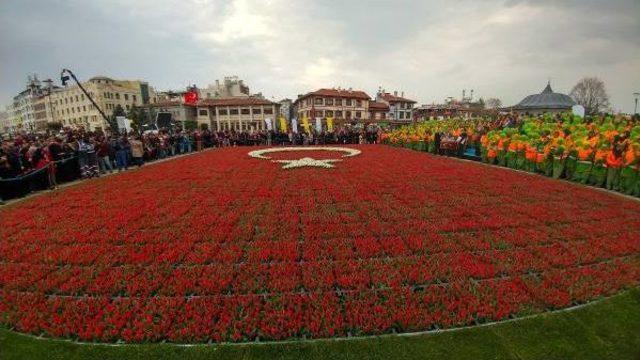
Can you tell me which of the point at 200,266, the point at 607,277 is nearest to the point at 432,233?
the point at 607,277

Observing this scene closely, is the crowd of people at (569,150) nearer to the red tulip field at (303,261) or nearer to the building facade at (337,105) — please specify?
the red tulip field at (303,261)

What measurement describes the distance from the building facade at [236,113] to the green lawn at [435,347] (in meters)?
79.5

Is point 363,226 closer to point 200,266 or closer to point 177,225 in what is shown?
point 200,266

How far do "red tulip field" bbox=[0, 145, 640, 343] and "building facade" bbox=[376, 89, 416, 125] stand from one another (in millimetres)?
85283

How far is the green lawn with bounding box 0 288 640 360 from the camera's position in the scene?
3.85 metres

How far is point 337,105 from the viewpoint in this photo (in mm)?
83688

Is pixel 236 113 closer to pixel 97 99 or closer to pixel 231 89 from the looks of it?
pixel 231 89

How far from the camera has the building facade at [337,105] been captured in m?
80.9

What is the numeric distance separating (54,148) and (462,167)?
66.7 ft

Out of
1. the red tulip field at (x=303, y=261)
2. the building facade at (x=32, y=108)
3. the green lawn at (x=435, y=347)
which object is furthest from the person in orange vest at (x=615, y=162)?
the building facade at (x=32, y=108)

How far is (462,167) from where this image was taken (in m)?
17.8

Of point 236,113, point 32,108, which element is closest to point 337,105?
point 236,113

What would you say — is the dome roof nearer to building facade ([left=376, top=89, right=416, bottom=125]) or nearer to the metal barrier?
building facade ([left=376, top=89, right=416, bottom=125])

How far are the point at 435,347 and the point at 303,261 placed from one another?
9.83ft
